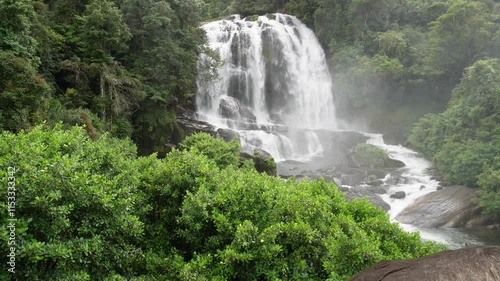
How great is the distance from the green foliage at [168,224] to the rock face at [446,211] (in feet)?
41.0

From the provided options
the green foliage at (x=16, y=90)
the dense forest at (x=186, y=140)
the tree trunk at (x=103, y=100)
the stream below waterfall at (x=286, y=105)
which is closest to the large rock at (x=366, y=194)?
the stream below waterfall at (x=286, y=105)

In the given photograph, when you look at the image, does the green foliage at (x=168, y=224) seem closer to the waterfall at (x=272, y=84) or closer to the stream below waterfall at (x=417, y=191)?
the stream below waterfall at (x=417, y=191)

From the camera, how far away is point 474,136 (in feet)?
71.4

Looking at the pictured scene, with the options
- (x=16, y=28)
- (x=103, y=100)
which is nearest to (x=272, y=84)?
(x=103, y=100)

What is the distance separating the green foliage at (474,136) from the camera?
62.5 ft

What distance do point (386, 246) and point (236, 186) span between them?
2.84m

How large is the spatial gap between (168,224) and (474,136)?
71.0 ft

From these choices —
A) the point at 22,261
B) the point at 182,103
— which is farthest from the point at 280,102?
the point at 22,261

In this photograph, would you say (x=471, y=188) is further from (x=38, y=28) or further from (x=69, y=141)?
(x=38, y=28)

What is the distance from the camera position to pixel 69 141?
6.31 m

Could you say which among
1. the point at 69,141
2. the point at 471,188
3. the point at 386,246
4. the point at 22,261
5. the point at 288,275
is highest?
the point at 69,141

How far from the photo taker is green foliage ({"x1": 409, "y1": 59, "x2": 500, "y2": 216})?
19.0 metres

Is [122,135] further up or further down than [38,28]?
further down

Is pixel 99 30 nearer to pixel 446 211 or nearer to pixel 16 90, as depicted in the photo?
pixel 16 90
